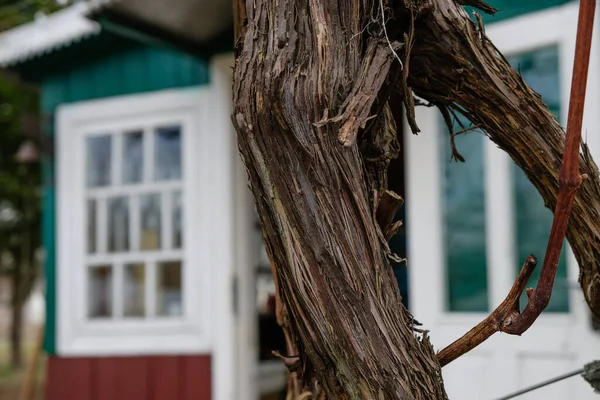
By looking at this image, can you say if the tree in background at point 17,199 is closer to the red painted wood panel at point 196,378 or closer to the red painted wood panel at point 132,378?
the red painted wood panel at point 132,378

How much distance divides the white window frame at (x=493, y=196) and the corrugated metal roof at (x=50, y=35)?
2139 millimetres

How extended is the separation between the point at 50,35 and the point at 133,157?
0.96 m

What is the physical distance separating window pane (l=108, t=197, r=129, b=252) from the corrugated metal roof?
1.01 meters

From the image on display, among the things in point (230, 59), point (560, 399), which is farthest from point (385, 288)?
point (230, 59)

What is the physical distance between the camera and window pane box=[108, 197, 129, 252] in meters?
4.20

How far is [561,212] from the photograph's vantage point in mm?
1063

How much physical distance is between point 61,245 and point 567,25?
3.02 m

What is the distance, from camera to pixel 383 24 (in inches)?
46.9

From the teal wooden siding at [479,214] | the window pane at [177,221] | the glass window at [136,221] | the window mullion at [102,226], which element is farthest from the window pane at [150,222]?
the teal wooden siding at [479,214]

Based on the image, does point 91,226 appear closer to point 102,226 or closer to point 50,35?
point 102,226

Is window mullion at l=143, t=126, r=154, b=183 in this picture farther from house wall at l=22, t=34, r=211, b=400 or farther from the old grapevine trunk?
the old grapevine trunk

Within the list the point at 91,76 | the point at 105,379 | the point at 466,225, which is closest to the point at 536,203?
the point at 466,225

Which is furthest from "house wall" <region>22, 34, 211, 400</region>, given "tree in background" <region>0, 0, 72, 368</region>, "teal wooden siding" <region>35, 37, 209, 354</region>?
"tree in background" <region>0, 0, 72, 368</region>

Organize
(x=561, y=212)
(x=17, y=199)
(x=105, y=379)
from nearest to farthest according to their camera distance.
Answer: (x=561, y=212)
(x=105, y=379)
(x=17, y=199)
